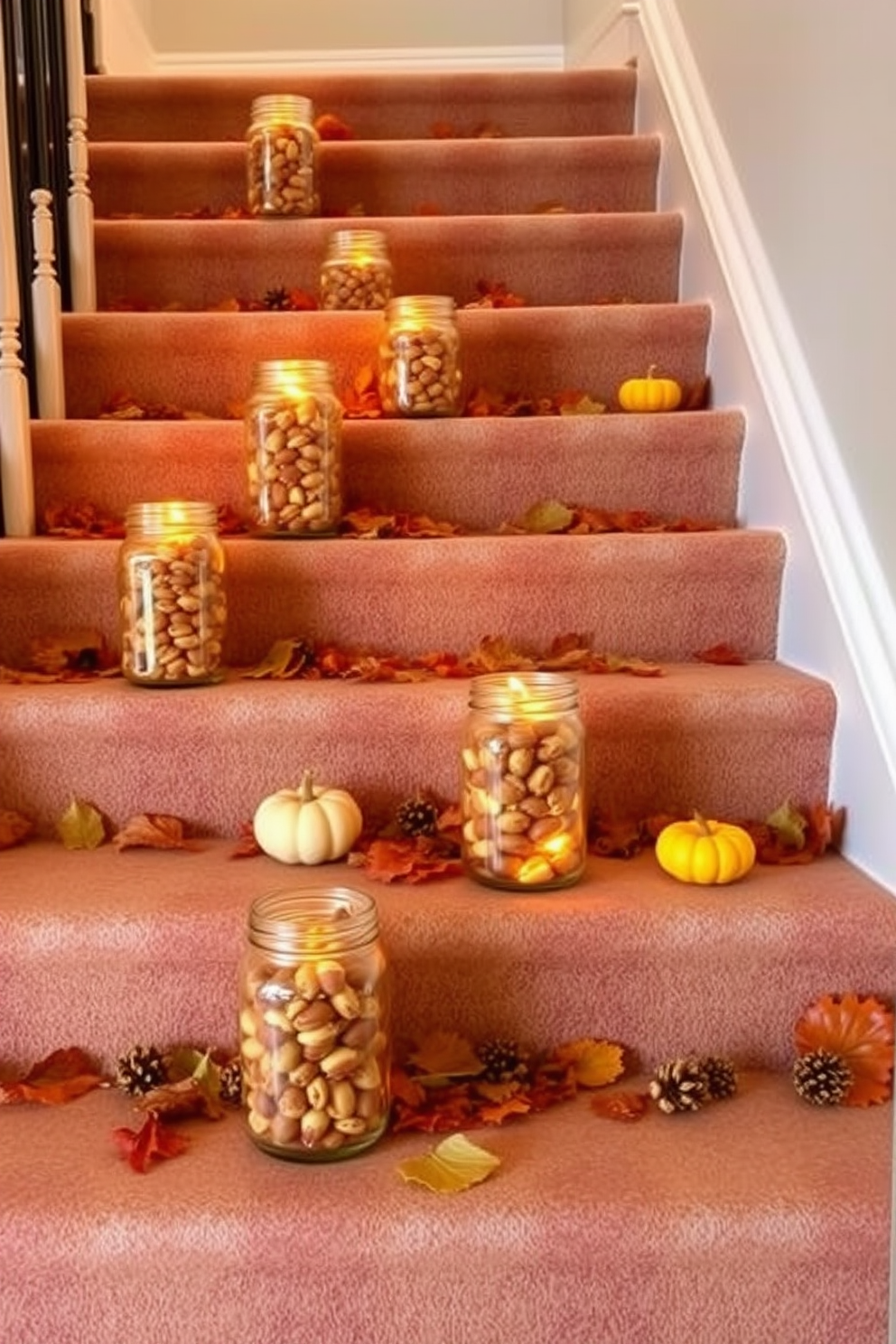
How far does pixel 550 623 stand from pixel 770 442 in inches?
16.3

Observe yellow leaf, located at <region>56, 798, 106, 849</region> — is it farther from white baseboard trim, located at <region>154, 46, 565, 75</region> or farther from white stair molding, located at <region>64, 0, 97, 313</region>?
white baseboard trim, located at <region>154, 46, 565, 75</region>

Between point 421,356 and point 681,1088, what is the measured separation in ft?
4.13

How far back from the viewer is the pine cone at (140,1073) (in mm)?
1320

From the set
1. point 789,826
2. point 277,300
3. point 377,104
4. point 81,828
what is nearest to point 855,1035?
point 789,826

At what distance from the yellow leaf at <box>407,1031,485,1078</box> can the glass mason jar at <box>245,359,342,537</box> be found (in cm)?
82

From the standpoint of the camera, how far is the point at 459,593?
1825 millimetres

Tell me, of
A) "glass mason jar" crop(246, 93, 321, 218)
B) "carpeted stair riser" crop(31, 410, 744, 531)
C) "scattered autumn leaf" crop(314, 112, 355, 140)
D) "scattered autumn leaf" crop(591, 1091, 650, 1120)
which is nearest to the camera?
"scattered autumn leaf" crop(591, 1091, 650, 1120)

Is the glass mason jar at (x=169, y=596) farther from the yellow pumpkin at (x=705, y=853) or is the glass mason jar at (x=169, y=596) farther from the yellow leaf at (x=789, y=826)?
the yellow leaf at (x=789, y=826)

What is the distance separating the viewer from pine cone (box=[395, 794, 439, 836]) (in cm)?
157

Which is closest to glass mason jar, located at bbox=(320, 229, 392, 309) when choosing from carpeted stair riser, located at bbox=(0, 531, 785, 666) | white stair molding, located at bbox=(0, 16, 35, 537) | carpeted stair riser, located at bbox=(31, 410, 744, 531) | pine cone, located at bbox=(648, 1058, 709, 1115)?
carpeted stair riser, located at bbox=(31, 410, 744, 531)

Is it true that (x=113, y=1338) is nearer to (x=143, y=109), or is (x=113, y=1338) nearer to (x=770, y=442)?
(x=770, y=442)

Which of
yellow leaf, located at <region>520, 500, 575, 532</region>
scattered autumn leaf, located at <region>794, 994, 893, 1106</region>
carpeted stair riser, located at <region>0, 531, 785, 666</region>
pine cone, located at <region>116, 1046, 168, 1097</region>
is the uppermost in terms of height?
yellow leaf, located at <region>520, 500, 575, 532</region>

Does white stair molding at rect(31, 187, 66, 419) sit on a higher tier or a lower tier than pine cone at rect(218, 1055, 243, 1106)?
higher

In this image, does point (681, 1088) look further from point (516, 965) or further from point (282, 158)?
point (282, 158)
